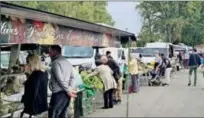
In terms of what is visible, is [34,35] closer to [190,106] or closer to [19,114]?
[19,114]

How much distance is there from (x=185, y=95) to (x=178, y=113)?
5.41 metres

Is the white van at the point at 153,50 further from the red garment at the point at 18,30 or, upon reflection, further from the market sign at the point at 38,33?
the red garment at the point at 18,30

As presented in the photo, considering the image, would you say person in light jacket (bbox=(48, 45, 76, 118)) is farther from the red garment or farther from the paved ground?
the paved ground

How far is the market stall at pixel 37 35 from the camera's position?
7.47 meters

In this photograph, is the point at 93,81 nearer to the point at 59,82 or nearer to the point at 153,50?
the point at 59,82

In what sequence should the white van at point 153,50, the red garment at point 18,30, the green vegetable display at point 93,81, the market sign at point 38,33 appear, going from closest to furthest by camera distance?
the market sign at point 38,33
the red garment at point 18,30
the green vegetable display at point 93,81
the white van at point 153,50

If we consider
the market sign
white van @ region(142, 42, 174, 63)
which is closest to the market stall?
the market sign

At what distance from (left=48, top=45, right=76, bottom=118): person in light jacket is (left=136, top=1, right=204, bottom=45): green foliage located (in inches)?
1376

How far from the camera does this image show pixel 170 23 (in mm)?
51438

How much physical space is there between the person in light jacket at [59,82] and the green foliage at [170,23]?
3494 centimetres

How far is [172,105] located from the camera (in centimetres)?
1509

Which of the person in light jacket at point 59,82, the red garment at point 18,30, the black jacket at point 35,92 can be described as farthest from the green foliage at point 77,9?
the red garment at point 18,30

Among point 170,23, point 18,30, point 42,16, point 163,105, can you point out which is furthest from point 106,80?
point 170,23

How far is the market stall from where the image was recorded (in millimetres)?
7466
